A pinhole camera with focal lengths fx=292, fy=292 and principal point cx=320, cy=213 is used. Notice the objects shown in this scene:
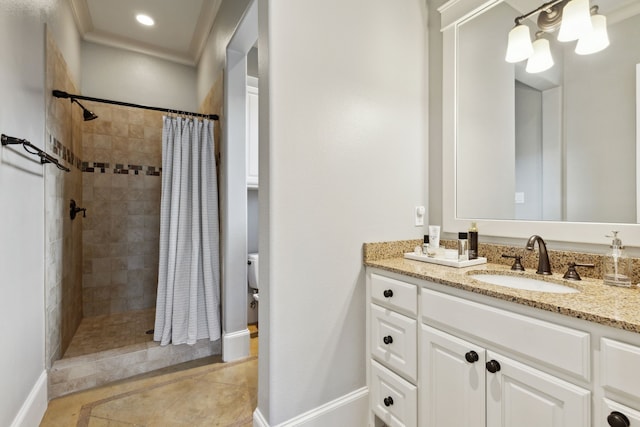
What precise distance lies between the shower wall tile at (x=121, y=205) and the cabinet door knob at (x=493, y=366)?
3289 mm

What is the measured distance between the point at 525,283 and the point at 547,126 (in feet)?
2.51

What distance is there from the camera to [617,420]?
2.38ft

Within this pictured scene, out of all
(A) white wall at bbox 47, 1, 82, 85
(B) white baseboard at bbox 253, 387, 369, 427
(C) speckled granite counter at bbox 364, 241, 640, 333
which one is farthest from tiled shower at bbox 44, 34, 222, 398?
(C) speckled granite counter at bbox 364, 241, 640, 333

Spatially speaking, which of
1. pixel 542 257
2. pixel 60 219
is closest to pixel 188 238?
pixel 60 219

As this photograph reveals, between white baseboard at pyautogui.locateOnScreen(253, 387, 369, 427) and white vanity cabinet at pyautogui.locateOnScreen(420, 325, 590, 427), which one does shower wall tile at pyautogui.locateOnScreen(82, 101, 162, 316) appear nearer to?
white baseboard at pyautogui.locateOnScreen(253, 387, 369, 427)

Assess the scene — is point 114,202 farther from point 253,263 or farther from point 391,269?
point 391,269

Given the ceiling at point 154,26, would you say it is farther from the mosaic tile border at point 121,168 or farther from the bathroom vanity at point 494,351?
the bathroom vanity at point 494,351

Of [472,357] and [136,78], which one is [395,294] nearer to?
[472,357]

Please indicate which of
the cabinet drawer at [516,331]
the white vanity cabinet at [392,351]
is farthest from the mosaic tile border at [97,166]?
the cabinet drawer at [516,331]

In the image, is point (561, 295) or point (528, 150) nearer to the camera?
point (561, 295)

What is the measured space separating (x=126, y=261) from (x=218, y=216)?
1474 mm

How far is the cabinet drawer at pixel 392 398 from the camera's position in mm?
1269

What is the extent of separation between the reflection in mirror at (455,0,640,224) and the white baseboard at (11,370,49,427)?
2430mm

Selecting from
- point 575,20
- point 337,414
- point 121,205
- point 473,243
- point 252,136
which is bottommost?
point 337,414
